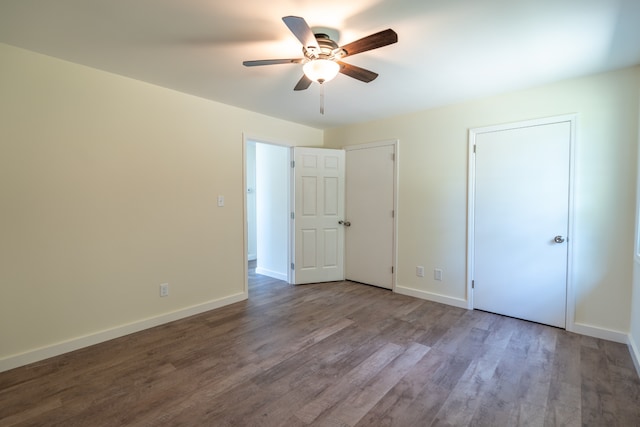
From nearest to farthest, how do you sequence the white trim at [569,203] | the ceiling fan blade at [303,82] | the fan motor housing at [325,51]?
the fan motor housing at [325,51] < the ceiling fan blade at [303,82] < the white trim at [569,203]

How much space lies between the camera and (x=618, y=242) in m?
2.50

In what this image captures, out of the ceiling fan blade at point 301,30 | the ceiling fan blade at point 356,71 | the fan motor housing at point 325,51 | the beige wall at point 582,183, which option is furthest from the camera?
the beige wall at point 582,183

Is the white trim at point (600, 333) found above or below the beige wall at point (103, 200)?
below

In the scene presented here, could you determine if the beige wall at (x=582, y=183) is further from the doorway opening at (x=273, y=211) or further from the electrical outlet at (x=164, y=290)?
the electrical outlet at (x=164, y=290)

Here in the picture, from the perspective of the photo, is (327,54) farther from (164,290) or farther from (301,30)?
(164,290)

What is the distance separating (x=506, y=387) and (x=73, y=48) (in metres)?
3.85

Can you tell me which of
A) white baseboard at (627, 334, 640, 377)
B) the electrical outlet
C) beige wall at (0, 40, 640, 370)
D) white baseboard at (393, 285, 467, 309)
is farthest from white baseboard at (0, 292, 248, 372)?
white baseboard at (627, 334, 640, 377)

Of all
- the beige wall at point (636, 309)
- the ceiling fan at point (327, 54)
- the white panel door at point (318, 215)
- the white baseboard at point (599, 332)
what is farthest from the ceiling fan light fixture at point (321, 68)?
the white baseboard at point (599, 332)

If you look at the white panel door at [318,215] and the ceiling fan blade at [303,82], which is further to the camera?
the white panel door at [318,215]

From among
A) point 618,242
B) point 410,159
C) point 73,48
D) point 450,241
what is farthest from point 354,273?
point 73,48

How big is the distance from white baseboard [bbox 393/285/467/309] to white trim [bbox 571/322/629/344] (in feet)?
3.18

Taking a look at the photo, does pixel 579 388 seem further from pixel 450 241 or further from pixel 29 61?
pixel 29 61

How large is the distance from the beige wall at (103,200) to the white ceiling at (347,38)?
271mm

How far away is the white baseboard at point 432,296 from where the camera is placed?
338cm
